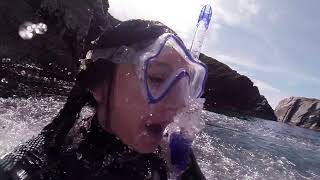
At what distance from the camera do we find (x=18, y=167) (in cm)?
191

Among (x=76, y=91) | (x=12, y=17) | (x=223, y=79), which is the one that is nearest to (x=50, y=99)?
(x=76, y=91)

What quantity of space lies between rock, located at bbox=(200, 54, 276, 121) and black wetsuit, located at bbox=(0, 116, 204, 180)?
32372 mm

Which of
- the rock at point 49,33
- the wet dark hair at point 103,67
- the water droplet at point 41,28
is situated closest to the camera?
the wet dark hair at point 103,67

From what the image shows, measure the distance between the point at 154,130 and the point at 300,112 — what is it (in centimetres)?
5369

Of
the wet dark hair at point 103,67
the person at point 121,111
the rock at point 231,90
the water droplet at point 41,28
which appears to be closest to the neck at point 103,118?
the person at point 121,111

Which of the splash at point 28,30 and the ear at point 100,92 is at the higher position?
the ear at point 100,92

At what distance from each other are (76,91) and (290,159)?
9947 millimetres

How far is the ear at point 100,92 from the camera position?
85.7 inches

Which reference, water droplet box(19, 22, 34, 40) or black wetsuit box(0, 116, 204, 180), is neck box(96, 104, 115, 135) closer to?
black wetsuit box(0, 116, 204, 180)

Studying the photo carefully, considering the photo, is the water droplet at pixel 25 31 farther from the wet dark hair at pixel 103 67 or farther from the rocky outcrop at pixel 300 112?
the rocky outcrop at pixel 300 112

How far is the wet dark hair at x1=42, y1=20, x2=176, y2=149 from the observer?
6.99 feet

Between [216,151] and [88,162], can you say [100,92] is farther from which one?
[216,151]

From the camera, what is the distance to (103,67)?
7.09 ft

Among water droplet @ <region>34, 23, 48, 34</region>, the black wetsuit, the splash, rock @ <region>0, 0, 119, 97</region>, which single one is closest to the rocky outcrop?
rock @ <region>0, 0, 119, 97</region>
